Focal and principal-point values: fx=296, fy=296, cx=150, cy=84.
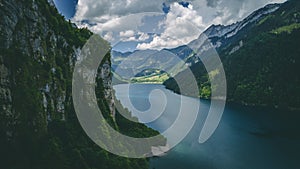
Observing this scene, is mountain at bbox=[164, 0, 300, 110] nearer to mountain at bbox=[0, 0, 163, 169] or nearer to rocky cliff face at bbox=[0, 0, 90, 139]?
mountain at bbox=[0, 0, 163, 169]

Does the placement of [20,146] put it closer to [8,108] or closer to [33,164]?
[33,164]

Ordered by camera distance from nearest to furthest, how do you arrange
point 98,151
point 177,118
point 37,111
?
point 37,111 → point 98,151 → point 177,118

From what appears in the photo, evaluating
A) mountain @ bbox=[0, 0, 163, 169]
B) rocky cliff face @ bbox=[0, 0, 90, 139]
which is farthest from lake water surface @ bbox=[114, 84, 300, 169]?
rocky cliff face @ bbox=[0, 0, 90, 139]

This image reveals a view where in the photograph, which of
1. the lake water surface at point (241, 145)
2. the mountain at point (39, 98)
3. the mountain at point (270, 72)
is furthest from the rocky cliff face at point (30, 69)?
the mountain at point (270, 72)

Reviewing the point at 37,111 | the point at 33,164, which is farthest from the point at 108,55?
the point at 33,164

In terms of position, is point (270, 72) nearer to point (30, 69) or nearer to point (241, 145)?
point (241, 145)

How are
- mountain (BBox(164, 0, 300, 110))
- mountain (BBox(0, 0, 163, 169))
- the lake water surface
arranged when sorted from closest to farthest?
mountain (BBox(0, 0, 163, 169)) < the lake water surface < mountain (BBox(164, 0, 300, 110))

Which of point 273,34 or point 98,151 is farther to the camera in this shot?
point 273,34

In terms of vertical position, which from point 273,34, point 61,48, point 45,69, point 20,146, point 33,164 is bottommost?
point 33,164
